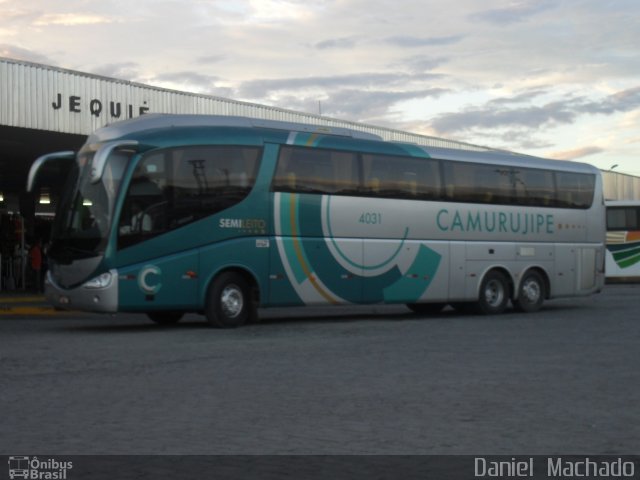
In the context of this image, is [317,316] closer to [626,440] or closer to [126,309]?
[126,309]

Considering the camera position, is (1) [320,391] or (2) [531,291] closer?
(1) [320,391]

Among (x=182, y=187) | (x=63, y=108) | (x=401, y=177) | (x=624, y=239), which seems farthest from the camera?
(x=624, y=239)

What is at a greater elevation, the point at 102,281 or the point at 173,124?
the point at 173,124

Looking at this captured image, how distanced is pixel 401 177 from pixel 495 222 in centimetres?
313

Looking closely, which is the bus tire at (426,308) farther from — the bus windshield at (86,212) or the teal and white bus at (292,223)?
the bus windshield at (86,212)

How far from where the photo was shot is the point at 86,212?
18625 millimetres

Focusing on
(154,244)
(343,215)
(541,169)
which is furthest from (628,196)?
(154,244)

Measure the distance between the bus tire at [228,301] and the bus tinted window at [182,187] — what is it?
1.24 metres

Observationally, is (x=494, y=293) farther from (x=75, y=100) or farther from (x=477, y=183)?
(x=75, y=100)

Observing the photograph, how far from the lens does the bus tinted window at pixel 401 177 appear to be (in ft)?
72.4

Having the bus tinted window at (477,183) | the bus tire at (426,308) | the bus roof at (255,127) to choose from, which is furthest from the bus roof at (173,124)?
the bus tire at (426,308)

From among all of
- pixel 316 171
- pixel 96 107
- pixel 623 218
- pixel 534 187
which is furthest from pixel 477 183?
pixel 623 218

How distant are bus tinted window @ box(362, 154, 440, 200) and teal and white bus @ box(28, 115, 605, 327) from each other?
3 centimetres
